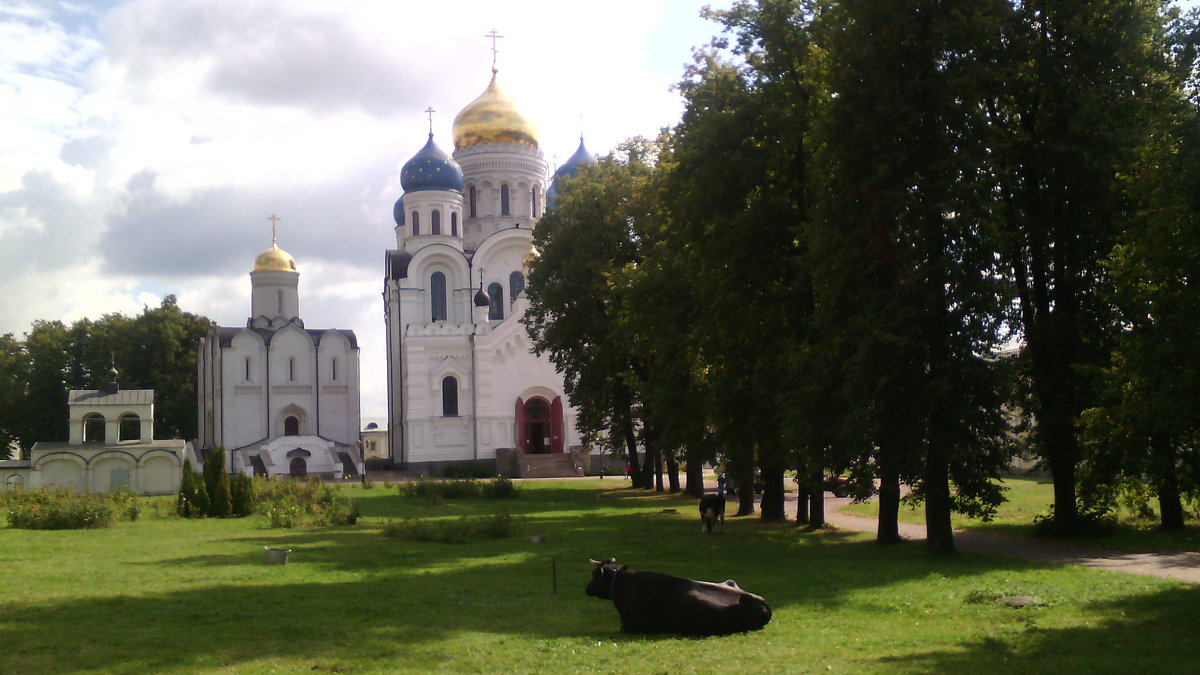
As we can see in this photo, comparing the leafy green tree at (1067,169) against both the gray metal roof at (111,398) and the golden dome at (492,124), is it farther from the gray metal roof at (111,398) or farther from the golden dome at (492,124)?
the golden dome at (492,124)

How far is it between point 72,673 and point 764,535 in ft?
45.8

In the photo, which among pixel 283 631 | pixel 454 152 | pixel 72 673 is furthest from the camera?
pixel 454 152

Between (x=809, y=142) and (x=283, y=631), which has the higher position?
(x=809, y=142)

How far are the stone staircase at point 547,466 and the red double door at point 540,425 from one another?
7.82 ft


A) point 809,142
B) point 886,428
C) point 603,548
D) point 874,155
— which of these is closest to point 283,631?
point 603,548

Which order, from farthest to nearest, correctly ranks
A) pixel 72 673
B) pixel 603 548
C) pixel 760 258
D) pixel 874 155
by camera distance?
pixel 760 258, pixel 603 548, pixel 874 155, pixel 72 673

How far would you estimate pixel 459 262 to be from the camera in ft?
199

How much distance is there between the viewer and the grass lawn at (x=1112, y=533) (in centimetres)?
1720

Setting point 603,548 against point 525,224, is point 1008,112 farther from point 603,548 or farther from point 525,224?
point 525,224

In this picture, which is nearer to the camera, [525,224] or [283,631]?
[283,631]

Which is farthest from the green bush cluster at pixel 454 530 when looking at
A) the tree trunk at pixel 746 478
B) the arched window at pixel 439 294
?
the arched window at pixel 439 294

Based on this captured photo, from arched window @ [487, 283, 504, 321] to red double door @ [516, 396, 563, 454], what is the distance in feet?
22.4

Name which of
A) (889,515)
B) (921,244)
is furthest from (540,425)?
(921,244)

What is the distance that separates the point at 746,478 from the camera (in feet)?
81.0
